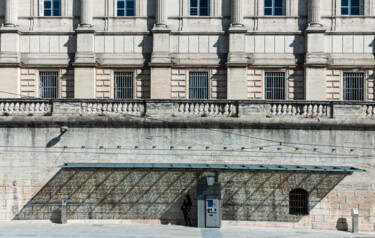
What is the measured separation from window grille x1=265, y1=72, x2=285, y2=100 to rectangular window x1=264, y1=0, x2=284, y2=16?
11.5 feet

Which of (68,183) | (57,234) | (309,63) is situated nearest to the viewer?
(57,234)

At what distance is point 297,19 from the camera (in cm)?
2486

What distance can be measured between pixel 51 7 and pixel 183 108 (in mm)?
11150

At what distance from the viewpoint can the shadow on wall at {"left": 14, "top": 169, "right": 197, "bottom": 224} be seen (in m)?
19.4

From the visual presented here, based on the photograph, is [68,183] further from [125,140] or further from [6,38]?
[6,38]

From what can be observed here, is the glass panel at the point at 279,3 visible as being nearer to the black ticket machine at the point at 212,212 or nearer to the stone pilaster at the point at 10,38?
the black ticket machine at the point at 212,212

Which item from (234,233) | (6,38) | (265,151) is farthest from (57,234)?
(6,38)

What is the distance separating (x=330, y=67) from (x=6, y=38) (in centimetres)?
1851

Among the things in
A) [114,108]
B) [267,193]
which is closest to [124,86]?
[114,108]

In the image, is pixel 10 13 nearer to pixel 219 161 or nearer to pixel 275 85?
pixel 219 161

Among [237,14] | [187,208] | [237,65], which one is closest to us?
[187,208]

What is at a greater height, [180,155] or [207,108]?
[207,108]

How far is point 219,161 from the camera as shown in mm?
19547

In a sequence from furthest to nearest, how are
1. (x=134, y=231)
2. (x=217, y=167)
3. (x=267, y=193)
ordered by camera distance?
(x=267, y=193) < (x=217, y=167) < (x=134, y=231)
